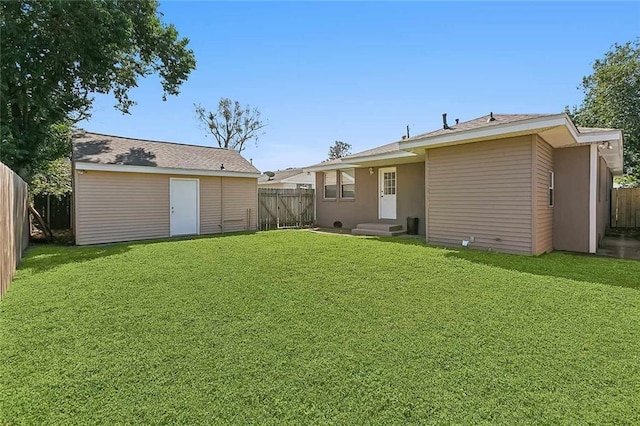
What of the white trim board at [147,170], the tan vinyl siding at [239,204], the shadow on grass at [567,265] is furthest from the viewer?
the tan vinyl siding at [239,204]

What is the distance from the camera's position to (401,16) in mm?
8938

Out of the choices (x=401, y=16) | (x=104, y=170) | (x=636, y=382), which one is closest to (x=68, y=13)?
(x=104, y=170)

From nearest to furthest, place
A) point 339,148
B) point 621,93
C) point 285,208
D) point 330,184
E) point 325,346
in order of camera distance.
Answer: point 325,346, point 330,184, point 285,208, point 621,93, point 339,148

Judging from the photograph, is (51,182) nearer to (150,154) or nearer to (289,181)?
(150,154)

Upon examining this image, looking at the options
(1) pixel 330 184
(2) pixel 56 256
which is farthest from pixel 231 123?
(2) pixel 56 256

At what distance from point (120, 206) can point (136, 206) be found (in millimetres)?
494

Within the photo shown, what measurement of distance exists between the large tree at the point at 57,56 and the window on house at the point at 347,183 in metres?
8.18

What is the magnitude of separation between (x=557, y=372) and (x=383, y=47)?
9.95 meters

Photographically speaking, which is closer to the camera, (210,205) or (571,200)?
(571,200)

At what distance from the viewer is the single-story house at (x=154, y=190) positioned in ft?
34.4

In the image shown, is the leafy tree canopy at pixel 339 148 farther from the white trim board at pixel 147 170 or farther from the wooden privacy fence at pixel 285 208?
the white trim board at pixel 147 170

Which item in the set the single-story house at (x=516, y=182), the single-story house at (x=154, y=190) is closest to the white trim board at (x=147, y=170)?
the single-story house at (x=154, y=190)

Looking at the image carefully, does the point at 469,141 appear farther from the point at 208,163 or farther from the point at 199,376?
the point at 208,163

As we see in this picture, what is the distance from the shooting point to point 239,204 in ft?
47.0
